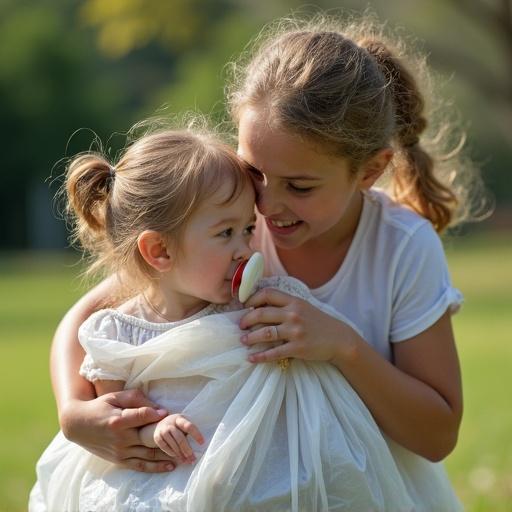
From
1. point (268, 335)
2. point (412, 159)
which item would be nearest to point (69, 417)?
point (268, 335)

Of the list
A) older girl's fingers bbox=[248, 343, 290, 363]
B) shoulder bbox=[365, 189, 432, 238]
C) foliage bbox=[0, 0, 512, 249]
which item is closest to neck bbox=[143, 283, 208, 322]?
older girl's fingers bbox=[248, 343, 290, 363]

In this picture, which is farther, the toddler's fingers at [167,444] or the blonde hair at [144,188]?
the blonde hair at [144,188]

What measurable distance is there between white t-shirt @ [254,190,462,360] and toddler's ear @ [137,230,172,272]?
54 cm

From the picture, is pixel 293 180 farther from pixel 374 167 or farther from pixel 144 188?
pixel 144 188

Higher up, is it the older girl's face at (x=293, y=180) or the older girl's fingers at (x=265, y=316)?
the older girl's face at (x=293, y=180)

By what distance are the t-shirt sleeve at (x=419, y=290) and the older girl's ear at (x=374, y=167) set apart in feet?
0.78

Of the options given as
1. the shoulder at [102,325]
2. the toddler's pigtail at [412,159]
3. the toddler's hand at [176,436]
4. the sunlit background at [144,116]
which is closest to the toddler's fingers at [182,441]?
the toddler's hand at [176,436]

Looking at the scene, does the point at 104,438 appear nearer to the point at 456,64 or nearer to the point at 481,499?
the point at 481,499

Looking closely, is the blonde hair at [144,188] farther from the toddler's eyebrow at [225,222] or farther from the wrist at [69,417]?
the wrist at [69,417]

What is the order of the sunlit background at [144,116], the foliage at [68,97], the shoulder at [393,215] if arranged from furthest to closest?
the foliage at [68,97] < the sunlit background at [144,116] < the shoulder at [393,215]

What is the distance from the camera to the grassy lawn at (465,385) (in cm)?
521

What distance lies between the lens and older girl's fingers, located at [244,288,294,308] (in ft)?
10.4

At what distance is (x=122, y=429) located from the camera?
10.0 feet

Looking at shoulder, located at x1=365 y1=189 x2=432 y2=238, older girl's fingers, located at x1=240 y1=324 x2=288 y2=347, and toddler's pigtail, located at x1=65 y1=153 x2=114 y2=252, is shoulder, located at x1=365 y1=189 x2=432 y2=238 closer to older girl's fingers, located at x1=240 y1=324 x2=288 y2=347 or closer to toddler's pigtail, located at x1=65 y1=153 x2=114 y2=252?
older girl's fingers, located at x1=240 y1=324 x2=288 y2=347
